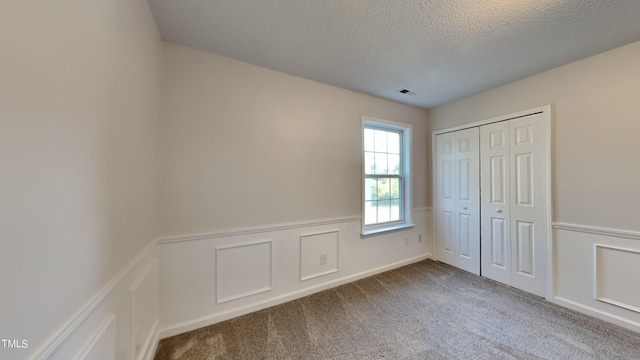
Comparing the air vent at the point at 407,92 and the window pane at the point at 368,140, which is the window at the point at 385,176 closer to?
the window pane at the point at 368,140

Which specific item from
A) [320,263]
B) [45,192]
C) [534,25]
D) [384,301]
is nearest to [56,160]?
[45,192]

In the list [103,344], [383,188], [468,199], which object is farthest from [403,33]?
[103,344]

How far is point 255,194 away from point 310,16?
1.55 metres

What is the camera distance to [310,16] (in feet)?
5.24

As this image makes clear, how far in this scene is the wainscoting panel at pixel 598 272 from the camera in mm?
1874

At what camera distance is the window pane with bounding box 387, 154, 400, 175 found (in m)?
3.28

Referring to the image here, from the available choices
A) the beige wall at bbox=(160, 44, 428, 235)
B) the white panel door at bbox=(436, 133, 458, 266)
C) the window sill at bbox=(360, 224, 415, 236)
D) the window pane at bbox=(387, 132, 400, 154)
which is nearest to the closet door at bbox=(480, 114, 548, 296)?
the white panel door at bbox=(436, 133, 458, 266)

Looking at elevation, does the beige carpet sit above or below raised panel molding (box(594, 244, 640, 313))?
below

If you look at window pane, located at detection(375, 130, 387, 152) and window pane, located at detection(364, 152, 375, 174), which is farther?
window pane, located at detection(375, 130, 387, 152)

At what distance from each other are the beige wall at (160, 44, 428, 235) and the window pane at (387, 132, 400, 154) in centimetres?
65

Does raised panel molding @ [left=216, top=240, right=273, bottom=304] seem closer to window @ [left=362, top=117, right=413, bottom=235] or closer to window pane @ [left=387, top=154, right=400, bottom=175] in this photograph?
window @ [left=362, top=117, right=413, bottom=235]

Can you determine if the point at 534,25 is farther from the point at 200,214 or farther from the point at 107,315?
the point at 107,315

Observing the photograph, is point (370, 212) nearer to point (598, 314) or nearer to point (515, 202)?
point (515, 202)

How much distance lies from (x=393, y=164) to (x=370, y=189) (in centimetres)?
60
